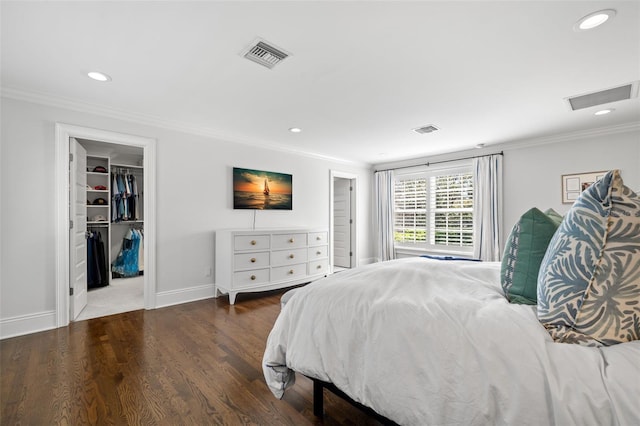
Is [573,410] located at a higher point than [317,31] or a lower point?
lower

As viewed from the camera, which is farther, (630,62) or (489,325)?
(630,62)

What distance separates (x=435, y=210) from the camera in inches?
220

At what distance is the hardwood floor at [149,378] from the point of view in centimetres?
159

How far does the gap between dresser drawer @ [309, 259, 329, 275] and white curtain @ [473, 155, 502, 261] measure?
2608 millimetres

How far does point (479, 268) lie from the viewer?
1.81 meters

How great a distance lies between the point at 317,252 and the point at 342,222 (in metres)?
1.91

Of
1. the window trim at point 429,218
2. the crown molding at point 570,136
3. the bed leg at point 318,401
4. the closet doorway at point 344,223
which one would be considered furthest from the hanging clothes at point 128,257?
the crown molding at point 570,136

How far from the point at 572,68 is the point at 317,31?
2.17m

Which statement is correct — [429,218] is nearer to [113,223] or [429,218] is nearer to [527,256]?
[527,256]

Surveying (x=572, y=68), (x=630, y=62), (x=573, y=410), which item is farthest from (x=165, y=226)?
(x=630, y=62)

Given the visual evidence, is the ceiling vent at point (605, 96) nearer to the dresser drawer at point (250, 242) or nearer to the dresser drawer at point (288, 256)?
the dresser drawer at point (288, 256)

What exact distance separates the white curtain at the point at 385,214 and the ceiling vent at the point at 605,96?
338 centimetres

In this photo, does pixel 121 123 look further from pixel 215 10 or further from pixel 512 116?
pixel 512 116

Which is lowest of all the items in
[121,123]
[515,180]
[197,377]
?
[197,377]
